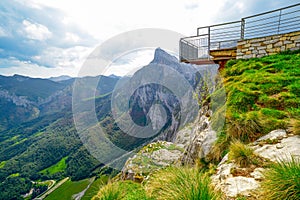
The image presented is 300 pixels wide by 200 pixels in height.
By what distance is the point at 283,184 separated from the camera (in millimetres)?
2381

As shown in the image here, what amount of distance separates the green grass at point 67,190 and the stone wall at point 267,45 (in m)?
108

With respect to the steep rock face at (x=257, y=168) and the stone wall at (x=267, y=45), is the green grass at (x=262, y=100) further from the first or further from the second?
the stone wall at (x=267, y=45)

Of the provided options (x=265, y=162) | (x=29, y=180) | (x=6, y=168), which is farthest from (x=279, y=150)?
(x=6, y=168)

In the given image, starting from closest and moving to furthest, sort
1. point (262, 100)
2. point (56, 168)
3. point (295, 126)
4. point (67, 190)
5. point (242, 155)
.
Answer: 1. point (242, 155)
2. point (295, 126)
3. point (262, 100)
4. point (67, 190)
5. point (56, 168)

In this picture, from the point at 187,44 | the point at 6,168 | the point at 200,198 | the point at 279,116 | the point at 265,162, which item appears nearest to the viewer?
the point at 200,198

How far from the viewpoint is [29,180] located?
125375 millimetres

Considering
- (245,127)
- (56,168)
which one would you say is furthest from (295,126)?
(56,168)

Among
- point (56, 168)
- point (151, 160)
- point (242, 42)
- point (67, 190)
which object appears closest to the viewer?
point (242, 42)

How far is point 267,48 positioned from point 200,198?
34.1 ft

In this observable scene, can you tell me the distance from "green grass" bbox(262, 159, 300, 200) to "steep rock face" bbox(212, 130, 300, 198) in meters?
0.33

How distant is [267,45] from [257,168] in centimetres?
892

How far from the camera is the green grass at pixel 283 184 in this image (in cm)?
230

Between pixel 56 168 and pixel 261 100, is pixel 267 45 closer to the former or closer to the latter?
pixel 261 100

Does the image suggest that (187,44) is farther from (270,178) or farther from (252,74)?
(270,178)
